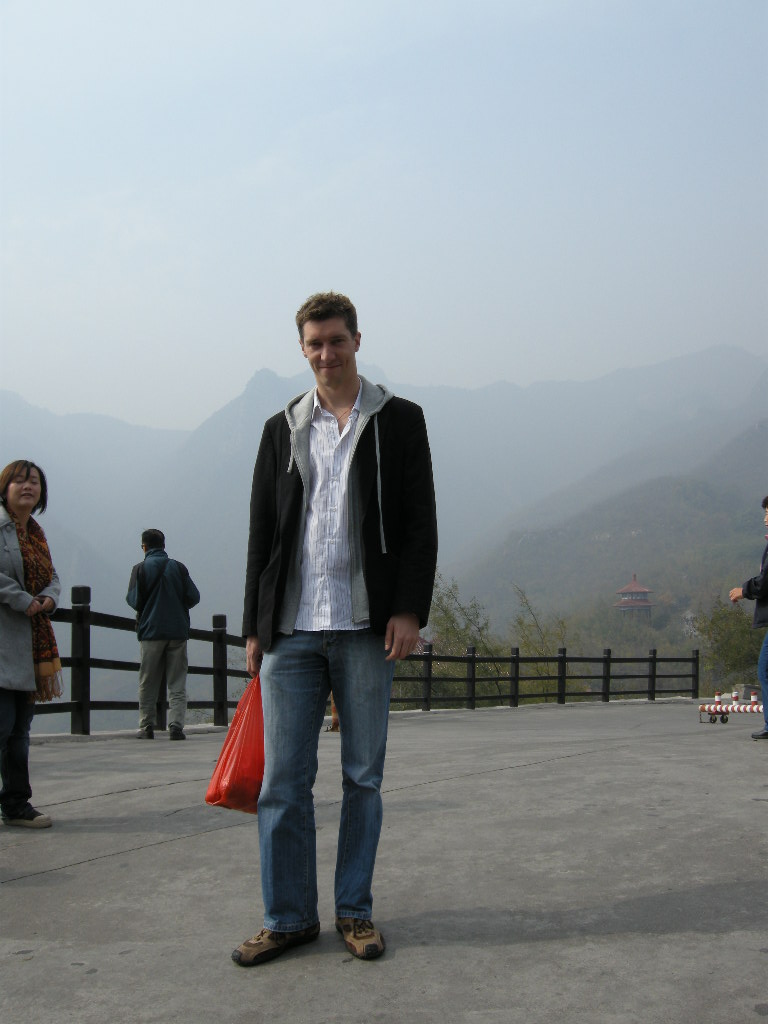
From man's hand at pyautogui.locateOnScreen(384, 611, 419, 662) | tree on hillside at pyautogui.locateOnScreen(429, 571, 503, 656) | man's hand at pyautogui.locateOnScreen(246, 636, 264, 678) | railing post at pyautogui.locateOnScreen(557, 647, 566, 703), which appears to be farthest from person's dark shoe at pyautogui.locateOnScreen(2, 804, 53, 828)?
tree on hillside at pyautogui.locateOnScreen(429, 571, 503, 656)

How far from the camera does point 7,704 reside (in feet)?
15.1

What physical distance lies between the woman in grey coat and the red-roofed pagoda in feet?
409

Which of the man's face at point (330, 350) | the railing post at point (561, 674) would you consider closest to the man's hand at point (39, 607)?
the man's face at point (330, 350)

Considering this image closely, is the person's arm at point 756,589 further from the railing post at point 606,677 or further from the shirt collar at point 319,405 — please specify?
the railing post at point 606,677

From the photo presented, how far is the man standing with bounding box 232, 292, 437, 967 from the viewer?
2.94 m

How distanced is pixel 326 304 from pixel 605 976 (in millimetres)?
1972

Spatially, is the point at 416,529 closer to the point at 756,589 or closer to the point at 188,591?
the point at 756,589

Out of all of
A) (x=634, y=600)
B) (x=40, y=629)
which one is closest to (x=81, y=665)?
(x=40, y=629)

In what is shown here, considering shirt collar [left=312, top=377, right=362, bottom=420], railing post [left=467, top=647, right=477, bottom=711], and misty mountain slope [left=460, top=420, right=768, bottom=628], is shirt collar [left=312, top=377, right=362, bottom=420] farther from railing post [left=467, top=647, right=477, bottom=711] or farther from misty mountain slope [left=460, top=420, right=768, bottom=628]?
misty mountain slope [left=460, top=420, right=768, bottom=628]

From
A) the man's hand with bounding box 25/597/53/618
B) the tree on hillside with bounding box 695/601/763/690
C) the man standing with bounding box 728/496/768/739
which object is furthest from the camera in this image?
the tree on hillside with bounding box 695/601/763/690

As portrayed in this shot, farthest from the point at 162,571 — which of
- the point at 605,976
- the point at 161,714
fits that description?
the point at 605,976

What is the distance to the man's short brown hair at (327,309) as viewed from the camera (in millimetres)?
3057

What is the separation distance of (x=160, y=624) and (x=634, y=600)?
12479 centimetres

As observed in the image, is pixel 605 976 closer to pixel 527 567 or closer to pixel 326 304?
pixel 326 304
